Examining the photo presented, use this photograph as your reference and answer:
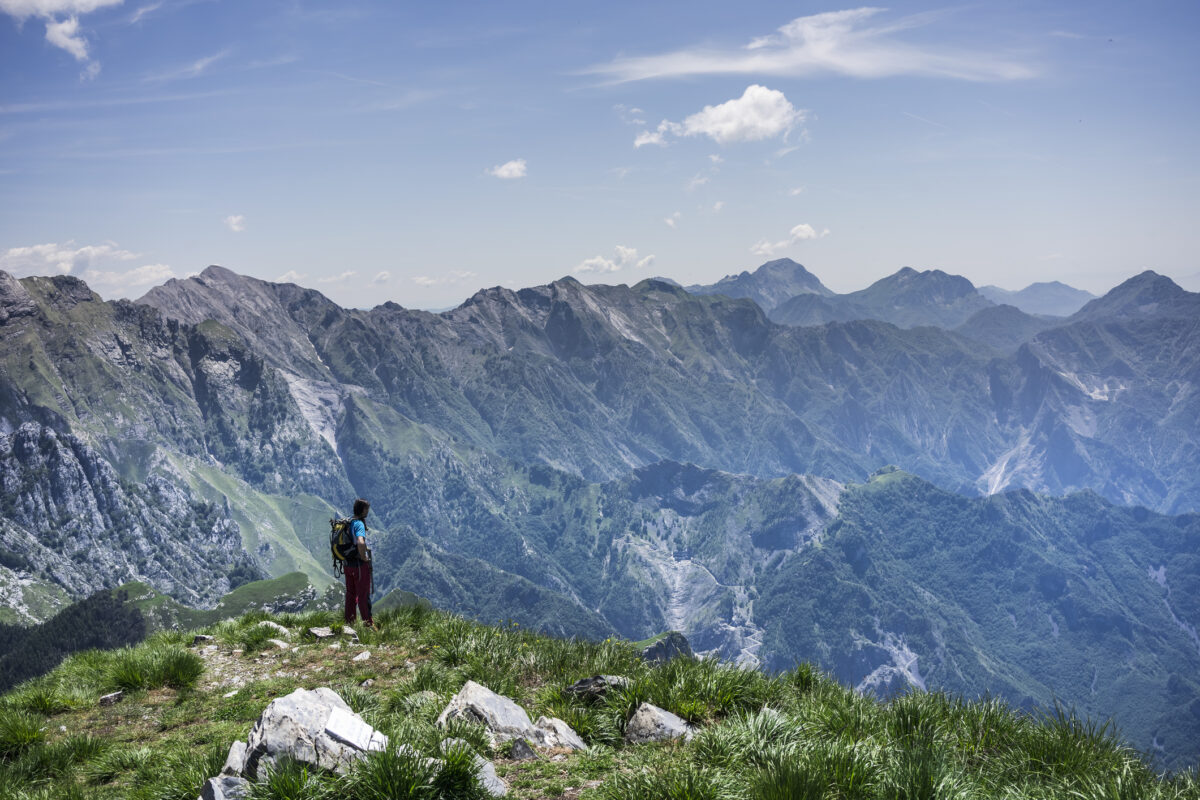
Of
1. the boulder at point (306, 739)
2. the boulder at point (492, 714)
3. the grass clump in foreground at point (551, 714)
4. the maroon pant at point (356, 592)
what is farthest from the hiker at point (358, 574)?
the boulder at point (306, 739)

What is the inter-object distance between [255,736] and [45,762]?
5.34m

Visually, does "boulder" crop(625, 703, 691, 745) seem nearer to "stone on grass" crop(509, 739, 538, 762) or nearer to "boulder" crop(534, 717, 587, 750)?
"boulder" crop(534, 717, 587, 750)

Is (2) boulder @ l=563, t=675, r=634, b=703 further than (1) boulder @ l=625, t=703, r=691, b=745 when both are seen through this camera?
Yes

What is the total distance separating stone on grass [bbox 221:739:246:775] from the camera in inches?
320

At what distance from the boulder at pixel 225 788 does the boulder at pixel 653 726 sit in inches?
202

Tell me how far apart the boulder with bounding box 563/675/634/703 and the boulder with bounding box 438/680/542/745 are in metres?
1.17

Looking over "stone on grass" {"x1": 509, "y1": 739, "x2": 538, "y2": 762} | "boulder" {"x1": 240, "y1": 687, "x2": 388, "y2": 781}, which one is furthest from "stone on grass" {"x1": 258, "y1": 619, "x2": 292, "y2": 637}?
"stone on grass" {"x1": 509, "y1": 739, "x2": 538, "y2": 762}

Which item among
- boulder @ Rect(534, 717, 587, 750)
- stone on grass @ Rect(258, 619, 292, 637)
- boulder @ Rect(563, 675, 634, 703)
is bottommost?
stone on grass @ Rect(258, 619, 292, 637)

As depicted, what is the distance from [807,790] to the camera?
6.45 m

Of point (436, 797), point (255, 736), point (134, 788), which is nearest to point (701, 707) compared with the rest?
point (436, 797)

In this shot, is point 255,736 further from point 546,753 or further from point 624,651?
point 624,651

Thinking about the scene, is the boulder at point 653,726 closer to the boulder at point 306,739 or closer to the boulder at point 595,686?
the boulder at point 595,686

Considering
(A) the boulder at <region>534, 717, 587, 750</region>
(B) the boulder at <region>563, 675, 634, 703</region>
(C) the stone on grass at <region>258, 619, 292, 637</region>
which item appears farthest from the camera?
(C) the stone on grass at <region>258, 619, 292, 637</region>

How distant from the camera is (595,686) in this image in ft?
38.7
